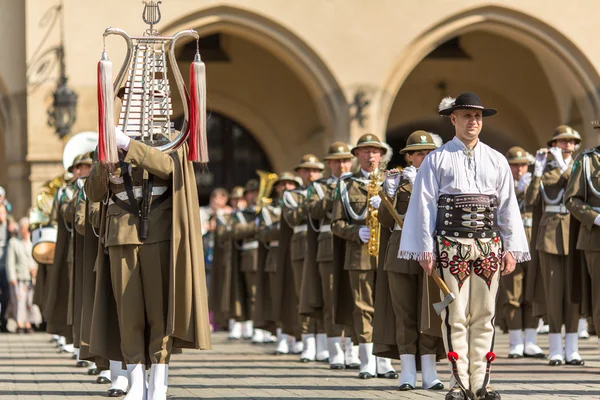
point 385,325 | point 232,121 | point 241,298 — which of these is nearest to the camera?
point 385,325

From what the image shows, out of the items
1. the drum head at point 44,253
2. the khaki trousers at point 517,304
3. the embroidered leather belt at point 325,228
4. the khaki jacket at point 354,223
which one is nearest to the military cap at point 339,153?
the embroidered leather belt at point 325,228

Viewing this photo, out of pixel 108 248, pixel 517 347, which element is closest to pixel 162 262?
pixel 108 248

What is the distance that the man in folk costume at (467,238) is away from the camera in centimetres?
802

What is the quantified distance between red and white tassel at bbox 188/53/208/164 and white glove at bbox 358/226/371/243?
3.06 metres

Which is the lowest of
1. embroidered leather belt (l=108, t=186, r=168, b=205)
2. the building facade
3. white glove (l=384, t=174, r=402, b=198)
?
embroidered leather belt (l=108, t=186, r=168, b=205)

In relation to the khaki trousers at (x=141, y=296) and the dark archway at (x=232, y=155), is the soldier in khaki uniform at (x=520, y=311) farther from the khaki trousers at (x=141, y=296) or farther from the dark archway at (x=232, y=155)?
the dark archway at (x=232, y=155)

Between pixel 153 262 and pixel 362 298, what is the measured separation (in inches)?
135

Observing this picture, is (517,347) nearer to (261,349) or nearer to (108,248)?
(261,349)

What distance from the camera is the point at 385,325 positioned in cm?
1016

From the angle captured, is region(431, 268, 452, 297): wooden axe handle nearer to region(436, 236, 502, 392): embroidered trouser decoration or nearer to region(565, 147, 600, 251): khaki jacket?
region(436, 236, 502, 392): embroidered trouser decoration

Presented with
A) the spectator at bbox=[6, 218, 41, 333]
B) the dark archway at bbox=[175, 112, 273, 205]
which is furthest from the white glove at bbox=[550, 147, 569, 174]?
the dark archway at bbox=[175, 112, 273, 205]

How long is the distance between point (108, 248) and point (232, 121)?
1798cm

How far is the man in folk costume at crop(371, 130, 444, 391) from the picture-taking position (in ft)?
32.1

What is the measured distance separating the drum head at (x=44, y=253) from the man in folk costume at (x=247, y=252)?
11.3 ft
